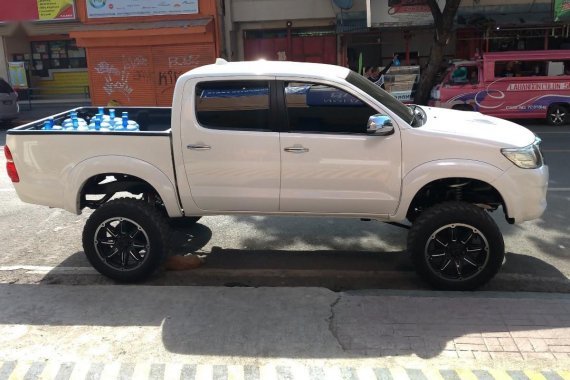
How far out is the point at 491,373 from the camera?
3.33m

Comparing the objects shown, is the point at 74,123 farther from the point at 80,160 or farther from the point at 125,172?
the point at 125,172

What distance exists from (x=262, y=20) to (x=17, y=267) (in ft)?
54.1

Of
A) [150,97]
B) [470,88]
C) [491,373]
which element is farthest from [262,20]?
[491,373]

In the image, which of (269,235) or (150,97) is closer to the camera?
(269,235)

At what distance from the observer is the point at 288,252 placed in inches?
227

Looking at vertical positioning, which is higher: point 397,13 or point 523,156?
point 397,13

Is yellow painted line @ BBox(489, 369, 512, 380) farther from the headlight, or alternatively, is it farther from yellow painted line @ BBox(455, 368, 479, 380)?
the headlight

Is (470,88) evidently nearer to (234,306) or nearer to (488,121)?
(488,121)

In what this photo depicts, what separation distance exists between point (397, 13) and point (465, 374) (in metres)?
16.6

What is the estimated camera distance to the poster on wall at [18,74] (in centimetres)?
2150

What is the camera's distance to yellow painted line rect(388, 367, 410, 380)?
331cm

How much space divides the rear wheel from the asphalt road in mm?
7875

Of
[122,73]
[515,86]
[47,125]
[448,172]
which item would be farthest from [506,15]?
[47,125]

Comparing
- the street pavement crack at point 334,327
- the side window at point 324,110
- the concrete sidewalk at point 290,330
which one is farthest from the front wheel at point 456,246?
the side window at point 324,110
